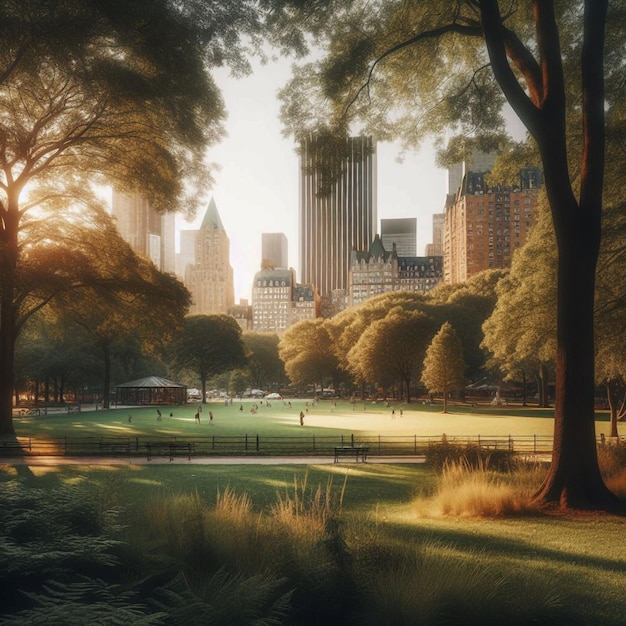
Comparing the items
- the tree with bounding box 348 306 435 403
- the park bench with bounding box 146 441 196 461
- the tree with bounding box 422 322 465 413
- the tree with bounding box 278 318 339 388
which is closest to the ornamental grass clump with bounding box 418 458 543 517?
the park bench with bounding box 146 441 196 461

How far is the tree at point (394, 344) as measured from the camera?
80.2m

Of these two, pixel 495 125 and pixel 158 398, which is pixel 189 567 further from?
pixel 158 398

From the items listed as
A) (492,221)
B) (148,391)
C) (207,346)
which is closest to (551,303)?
(148,391)

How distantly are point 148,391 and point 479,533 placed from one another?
7671 cm

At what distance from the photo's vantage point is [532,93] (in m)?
14.3

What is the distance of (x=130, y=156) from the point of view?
26.8 meters

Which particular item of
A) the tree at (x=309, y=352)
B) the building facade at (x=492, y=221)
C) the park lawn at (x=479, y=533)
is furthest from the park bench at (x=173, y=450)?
the building facade at (x=492, y=221)

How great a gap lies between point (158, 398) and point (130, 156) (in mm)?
61728

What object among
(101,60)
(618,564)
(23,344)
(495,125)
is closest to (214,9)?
(101,60)

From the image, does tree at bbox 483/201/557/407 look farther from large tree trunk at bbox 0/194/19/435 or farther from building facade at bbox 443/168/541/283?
building facade at bbox 443/168/541/283

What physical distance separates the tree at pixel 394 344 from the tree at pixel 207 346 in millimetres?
19603

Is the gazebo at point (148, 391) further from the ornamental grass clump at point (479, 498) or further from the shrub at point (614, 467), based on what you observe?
the ornamental grass clump at point (479, 498)

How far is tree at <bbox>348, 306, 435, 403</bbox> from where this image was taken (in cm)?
8025

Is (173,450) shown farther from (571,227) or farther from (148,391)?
(148,391)
